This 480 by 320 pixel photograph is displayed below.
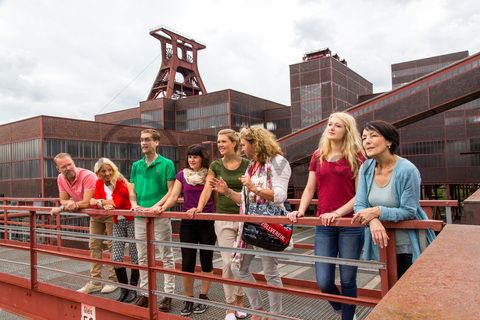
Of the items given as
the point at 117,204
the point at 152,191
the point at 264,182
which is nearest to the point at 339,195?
the point at 264,182

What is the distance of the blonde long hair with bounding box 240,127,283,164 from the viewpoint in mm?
2986

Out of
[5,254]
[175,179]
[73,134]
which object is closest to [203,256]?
[175,179]

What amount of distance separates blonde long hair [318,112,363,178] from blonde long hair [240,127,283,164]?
0.41 m

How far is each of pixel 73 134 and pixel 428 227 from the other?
28.0m

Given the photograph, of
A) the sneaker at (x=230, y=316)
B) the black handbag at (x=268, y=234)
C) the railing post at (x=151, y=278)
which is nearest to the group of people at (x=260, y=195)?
the sneaker at (x=230, y=316)

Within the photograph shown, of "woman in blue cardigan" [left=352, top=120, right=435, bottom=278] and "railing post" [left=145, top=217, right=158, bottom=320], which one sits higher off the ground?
"woman in blue cardigan" [left=352, top=120, right=435, bottom=278]

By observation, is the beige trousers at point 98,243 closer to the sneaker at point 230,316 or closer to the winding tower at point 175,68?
the sneaker at point 230,316

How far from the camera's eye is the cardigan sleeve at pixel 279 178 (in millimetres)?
2828

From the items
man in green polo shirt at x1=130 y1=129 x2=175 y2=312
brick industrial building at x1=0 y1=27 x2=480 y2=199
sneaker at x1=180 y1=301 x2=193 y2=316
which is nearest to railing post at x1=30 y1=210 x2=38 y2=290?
man in green polo shirt at x1=130 y1=129 x2=175 y2=312

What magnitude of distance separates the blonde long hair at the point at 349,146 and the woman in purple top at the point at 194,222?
4.54 feet

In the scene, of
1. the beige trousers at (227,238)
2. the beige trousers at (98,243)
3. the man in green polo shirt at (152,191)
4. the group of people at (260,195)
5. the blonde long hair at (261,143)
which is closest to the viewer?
the group of people at (260,195)

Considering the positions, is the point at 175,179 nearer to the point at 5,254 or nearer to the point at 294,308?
the point at 294,308

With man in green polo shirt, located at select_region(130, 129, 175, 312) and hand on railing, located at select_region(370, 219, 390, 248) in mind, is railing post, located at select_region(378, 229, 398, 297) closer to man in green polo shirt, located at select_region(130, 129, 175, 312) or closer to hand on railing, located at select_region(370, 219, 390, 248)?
hand on railing, located at select_region(370, 219, 390, 248)

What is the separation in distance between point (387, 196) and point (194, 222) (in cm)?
194
